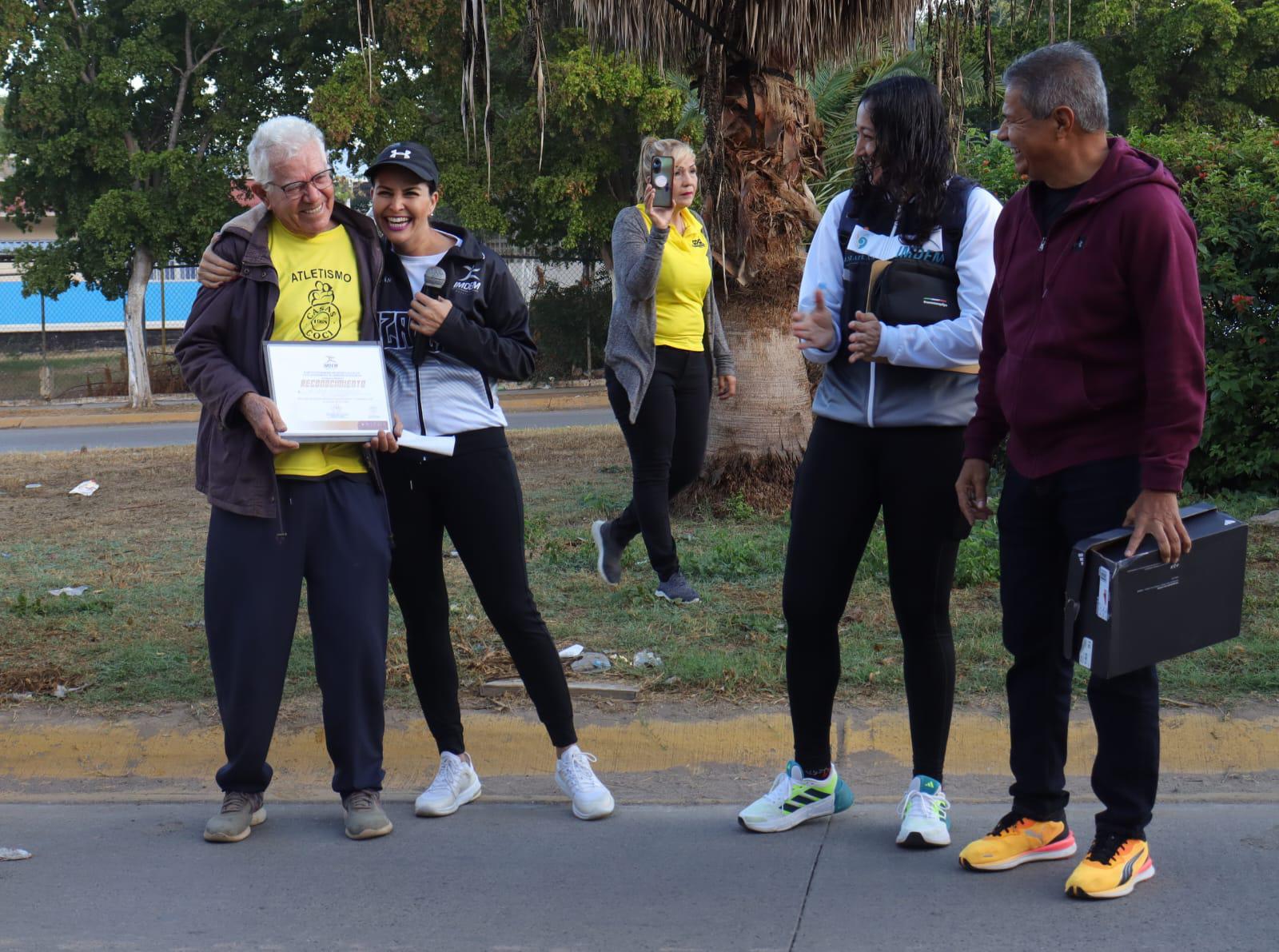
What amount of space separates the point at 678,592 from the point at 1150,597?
3.32 m

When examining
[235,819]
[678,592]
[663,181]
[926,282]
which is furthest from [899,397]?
[678,592]

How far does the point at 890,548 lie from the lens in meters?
3.79

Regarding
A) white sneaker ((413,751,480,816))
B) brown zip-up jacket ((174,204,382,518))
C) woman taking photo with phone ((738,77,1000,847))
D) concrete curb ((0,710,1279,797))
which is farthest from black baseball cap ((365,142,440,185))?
concrete curb ((0,710,1279,797))

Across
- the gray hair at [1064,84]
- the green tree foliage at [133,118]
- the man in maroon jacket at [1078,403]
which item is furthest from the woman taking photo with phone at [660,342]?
the green tree foliage at [133,118]

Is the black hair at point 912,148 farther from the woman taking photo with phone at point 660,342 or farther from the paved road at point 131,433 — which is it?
the paved road at point 131,433

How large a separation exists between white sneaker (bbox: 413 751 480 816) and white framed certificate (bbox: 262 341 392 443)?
1117 millimetres

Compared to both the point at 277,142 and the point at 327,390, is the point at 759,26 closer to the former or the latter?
the point at 277,142

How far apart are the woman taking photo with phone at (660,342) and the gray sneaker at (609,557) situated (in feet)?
0.63

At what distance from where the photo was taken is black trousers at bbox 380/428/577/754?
4.10 metres

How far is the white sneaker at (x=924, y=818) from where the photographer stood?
3801 mm

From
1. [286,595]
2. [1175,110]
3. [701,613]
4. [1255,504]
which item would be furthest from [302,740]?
[1175,110]

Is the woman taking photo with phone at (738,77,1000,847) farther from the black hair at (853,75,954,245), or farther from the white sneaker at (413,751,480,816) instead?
the white sneaker at (413,751,480,816)

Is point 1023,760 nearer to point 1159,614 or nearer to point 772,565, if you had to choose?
point 1159,614

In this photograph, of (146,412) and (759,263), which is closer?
(759,263)
